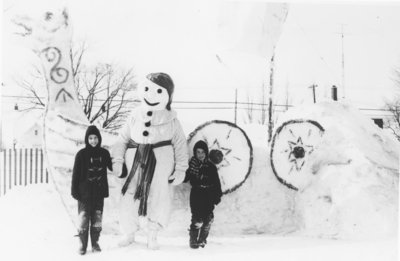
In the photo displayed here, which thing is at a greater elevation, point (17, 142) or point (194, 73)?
point (194, 73)

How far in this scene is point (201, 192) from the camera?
2982 millimetres

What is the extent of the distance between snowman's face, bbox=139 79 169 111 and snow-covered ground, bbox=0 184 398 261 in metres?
0.79

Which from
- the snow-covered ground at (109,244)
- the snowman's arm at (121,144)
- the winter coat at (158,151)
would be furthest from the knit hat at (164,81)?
the snow-covered ground at (109,244)

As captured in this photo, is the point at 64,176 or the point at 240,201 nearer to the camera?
the point at 64,176

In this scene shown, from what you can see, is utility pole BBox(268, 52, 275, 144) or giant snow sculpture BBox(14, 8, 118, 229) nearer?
giant snow sculpture BBox(14, 8, 118, 229)

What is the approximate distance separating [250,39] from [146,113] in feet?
2.79

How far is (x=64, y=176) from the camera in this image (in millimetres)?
2965

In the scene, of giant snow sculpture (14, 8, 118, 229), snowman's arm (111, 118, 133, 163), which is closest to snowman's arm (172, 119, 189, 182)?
snowman's arm (111, 118, 133, 163)

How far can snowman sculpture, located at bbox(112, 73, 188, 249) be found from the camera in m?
2.93

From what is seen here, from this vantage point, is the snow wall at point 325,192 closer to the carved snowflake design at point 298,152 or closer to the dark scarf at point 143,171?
the carved snowflake design at point 298,152

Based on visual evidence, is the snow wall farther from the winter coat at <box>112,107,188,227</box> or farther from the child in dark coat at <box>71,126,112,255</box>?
the child in dark coat at <box>71,126,112,255</box>

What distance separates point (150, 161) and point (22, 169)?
2.65 feet

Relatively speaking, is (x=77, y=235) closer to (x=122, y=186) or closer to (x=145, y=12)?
(x=122, y=186)

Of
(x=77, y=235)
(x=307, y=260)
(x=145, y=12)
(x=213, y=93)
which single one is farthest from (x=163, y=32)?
(x=307, y=260)
